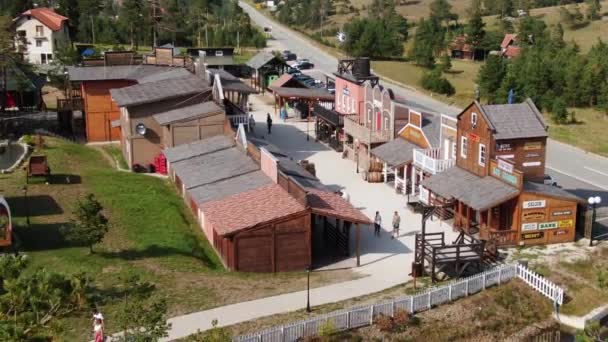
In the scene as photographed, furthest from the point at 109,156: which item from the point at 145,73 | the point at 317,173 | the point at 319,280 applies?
the point at 319,280

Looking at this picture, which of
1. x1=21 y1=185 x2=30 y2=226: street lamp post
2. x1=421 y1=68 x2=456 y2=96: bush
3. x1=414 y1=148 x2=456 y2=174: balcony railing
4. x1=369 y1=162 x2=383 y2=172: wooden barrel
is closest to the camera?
x1=21 y1=185 x2=30 y2=226: street lamp post

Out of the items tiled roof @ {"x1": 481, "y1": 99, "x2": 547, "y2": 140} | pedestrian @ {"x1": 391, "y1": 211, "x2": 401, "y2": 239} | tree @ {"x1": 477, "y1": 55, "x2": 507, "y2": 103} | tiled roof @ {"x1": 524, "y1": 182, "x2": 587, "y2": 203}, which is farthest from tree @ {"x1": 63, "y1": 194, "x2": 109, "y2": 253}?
tree @ {"x1": 477, "y1": 55, "x2": 507, "y2": 103}

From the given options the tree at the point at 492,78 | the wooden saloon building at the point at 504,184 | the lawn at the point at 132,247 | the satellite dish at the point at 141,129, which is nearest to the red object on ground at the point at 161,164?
the satellite dish at the point at 141,129

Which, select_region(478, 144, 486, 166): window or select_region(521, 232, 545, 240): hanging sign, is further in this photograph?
select_region(478, 144, 486, 166): window

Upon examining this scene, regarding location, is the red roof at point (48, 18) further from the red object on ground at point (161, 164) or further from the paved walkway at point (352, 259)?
the red object on ground at point (161, 164)

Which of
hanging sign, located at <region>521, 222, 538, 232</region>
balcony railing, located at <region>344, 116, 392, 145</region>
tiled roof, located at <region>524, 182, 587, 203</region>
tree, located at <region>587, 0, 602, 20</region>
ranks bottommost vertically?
hanging sign, located at <region>521, 222, 538, 232</region>

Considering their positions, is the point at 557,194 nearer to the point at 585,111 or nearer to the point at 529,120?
the point at 529,120

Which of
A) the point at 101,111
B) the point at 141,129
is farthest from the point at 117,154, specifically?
the point at 141,129

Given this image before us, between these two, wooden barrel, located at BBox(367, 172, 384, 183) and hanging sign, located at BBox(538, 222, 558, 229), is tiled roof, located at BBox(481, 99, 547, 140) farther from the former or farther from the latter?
wooden barrel, located at BBox(367, 172, 384, 183)
